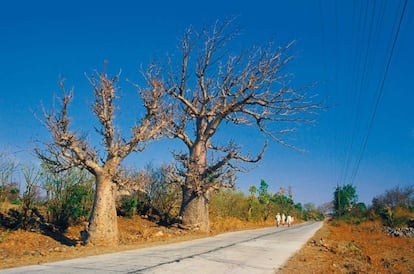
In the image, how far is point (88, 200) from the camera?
13719mm

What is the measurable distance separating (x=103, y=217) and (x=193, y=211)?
→ 6817mm

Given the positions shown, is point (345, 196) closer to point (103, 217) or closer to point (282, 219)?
Result: point (282, 219)

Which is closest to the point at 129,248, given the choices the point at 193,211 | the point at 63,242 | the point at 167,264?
the point at 63,242

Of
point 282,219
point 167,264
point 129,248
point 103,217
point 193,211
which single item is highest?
point 282,219

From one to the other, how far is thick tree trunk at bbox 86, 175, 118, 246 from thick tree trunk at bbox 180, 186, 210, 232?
20.6 ft

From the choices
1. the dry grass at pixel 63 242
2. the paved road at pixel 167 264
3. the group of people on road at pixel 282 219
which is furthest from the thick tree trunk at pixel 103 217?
the group of people on road at pixel 282 219

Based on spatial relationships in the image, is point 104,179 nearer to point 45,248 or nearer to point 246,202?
point 45,248

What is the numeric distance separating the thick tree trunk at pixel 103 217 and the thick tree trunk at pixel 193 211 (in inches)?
247

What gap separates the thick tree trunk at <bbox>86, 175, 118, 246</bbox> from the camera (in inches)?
409

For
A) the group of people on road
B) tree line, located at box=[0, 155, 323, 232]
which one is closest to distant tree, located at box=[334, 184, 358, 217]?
the group of people on road

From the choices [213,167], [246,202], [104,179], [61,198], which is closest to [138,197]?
[213,167]

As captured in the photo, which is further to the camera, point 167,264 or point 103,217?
point 103,217

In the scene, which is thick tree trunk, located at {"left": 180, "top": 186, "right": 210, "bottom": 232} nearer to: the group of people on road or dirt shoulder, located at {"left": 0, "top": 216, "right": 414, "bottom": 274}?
dirt shoulder, located at {"left": 0, "top": 216, "right": 414, "bottom": 274}

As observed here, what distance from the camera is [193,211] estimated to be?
16.9 metres
